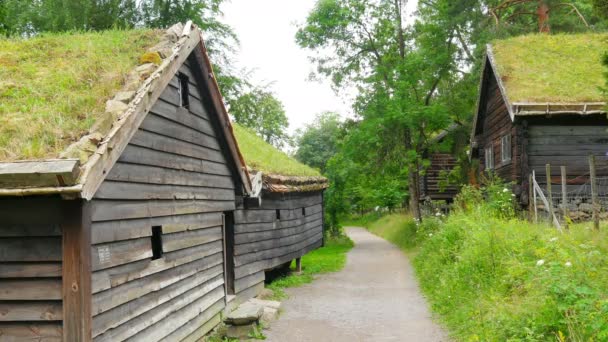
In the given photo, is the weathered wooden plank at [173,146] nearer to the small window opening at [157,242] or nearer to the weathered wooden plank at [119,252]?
the small window opening at [157,242]

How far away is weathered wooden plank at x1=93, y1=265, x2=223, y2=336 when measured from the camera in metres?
5.42

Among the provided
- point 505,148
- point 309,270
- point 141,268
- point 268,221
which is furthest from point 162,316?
point 505,148

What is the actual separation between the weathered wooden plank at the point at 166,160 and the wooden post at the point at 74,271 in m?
1.18

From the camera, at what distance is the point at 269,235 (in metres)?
14.6

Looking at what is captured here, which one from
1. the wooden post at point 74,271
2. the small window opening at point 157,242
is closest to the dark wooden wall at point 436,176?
the small window opening at point 157,242

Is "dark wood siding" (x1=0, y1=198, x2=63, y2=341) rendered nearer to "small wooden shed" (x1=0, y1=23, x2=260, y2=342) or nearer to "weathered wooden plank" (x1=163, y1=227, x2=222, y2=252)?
"small wooden shed" (x1=0, y1=23, x2=260, y2=342)

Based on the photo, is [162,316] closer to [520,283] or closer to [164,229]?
[164,229]

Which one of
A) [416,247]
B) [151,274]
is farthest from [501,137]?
[151,274]

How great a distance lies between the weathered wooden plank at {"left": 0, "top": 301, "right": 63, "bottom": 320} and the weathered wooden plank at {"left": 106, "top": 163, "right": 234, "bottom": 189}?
142 centimetres

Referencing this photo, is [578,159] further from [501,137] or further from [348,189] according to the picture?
[348,189]

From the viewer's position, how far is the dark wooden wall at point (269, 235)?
12109mm

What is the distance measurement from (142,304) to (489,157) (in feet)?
60.0

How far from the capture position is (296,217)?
1786 centimetres

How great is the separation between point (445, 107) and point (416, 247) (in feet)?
25.2
